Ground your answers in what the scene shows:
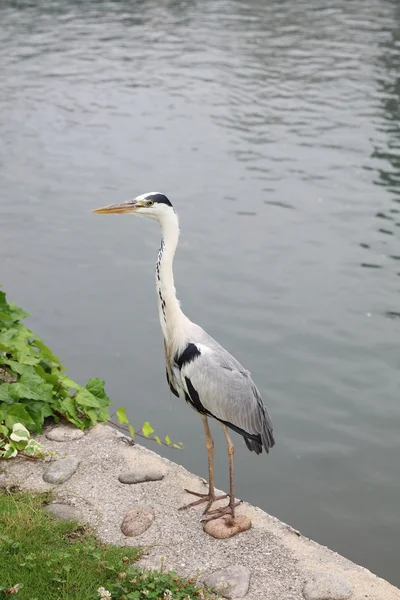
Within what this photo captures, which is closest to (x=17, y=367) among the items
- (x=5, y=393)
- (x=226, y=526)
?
(x=5, y=393)

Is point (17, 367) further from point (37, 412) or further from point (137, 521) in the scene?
point (137, 521)

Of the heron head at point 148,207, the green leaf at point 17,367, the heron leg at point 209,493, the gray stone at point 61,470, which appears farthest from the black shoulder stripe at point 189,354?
the green leaf at point 17,367

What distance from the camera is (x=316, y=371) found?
775cm

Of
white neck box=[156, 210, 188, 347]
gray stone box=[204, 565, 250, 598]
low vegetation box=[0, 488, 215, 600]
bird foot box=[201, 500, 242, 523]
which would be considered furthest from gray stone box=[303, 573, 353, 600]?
white neck box=[156, 210, 188, 347]

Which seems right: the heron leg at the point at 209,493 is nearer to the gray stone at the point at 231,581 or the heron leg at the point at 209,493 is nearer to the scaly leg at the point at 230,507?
the scaly leg at the point at 230,507

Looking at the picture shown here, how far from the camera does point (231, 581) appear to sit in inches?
167

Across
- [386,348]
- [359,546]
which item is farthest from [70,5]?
[359,546]

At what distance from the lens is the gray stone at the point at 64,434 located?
559 centimetres

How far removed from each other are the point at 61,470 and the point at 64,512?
0.46m

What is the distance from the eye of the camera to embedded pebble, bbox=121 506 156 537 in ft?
15.4

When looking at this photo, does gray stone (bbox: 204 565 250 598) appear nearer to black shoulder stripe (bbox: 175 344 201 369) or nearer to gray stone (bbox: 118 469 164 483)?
gray stone (bbox: 118 469 164 483)

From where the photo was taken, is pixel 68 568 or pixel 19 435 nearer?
pixel 68 568

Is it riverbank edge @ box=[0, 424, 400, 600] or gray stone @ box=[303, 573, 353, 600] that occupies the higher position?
gray stone @ box=[303, 573, 353, 600]

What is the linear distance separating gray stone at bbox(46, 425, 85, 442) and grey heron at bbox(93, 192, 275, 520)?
1.10 m
